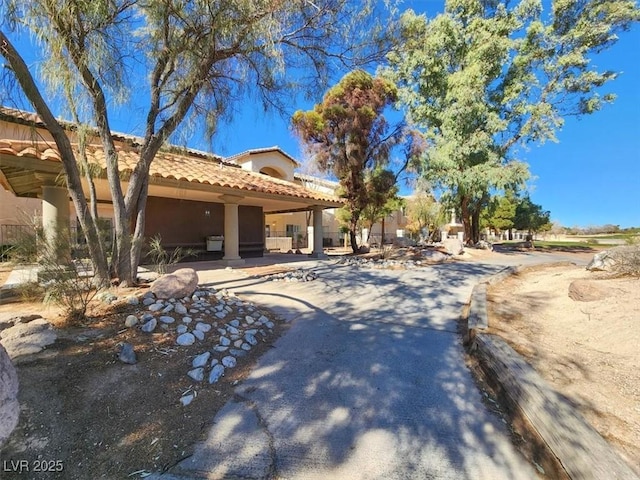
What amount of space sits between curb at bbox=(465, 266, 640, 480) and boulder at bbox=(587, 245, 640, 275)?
172 inches

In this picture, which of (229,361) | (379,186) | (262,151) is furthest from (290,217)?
(229,361)

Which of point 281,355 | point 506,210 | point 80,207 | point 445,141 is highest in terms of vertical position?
point 445,141

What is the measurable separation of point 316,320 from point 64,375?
9.88 ft

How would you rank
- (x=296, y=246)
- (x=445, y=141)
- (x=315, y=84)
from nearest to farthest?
(x=315, y=84) → (x=445, y=141) → (x=296, y=246)

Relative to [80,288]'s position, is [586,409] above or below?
below

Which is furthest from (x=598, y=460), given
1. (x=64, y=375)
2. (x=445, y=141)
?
(x=445, y=141)

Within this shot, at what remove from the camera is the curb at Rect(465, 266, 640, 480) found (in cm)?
170

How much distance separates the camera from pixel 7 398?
2121 millimetres

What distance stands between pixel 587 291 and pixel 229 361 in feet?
18.3

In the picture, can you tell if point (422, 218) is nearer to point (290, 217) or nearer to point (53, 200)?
point (290, 217)

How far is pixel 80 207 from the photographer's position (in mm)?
4379

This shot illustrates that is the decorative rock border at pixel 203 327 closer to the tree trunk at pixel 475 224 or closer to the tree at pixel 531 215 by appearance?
the tree trunk at pixel 475 224

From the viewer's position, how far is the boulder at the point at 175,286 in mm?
4273

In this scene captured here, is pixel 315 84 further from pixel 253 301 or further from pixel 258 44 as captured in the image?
pixel 253 301
